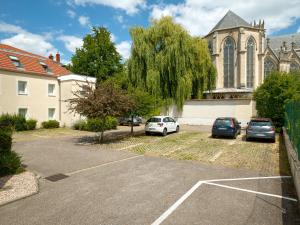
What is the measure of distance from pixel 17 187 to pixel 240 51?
124 feet

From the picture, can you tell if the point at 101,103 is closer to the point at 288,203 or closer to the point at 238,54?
the point at 288,203

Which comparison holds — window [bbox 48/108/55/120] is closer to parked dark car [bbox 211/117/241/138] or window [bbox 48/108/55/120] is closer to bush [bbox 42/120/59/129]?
bush [bbox 42/120/59/129]

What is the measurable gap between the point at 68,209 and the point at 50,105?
21.2 meters

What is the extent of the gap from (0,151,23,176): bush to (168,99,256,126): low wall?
765 inches

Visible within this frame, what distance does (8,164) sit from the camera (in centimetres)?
730

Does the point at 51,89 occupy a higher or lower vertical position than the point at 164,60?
lower

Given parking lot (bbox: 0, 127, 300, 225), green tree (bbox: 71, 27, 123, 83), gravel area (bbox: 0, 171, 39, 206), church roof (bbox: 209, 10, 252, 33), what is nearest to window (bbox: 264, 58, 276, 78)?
church roof (bbox: 209, 10, 252, 33)

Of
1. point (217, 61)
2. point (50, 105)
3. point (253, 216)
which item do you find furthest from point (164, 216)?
point (217, 61)

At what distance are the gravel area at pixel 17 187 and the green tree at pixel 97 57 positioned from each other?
87.4 feet

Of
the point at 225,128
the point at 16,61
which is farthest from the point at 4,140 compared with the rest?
the point at 16,61

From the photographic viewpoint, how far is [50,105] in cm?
2362

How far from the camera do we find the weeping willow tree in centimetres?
2298

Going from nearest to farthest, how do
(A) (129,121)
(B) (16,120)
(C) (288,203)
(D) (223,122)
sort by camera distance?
(C) (288,203) < (D) (223,122) < (B) (16,120) < (A) (129,121)

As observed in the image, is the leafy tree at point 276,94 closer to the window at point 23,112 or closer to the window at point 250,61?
the window at point 250,61
